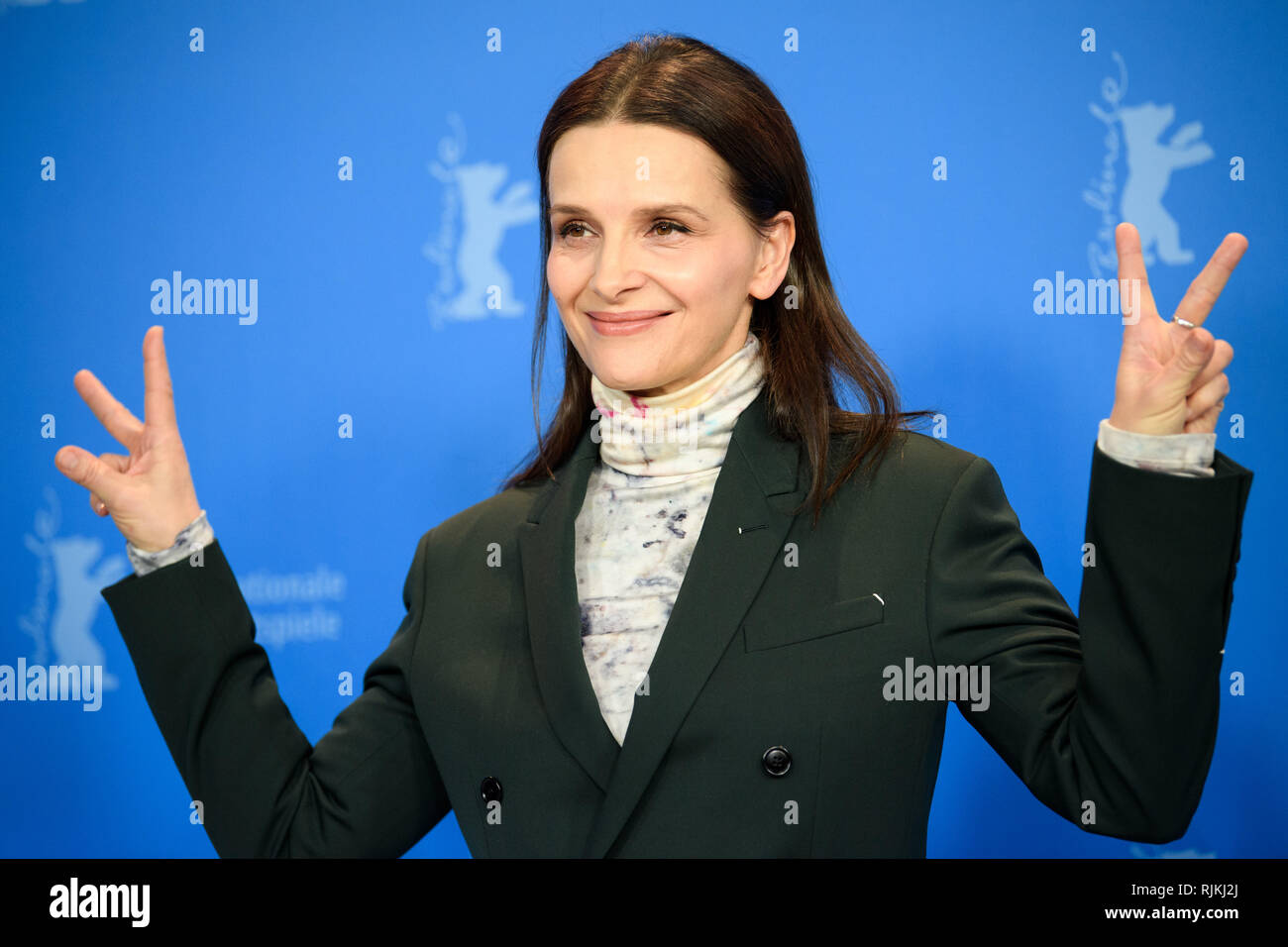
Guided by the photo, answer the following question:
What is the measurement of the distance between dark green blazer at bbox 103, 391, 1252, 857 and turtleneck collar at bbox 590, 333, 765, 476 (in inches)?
1.6

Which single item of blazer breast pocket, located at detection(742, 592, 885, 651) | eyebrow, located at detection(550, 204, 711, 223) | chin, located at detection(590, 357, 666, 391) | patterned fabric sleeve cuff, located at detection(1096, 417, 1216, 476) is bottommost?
blazer breast pocket, located at detection(742, 592, 885, 651)

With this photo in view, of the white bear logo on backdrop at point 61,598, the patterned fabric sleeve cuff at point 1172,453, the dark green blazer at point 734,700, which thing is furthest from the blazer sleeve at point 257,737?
the white bear logo on backdrop at point 61,598

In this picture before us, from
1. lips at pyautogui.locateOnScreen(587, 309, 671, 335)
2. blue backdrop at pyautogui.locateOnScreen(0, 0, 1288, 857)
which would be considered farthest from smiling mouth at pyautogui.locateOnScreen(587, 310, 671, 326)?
blue backdrop at pyautogui.locateOnScreen(0, 0, 1288, 857)

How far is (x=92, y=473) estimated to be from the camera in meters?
1.66

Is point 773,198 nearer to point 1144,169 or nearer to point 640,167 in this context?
point 640,167

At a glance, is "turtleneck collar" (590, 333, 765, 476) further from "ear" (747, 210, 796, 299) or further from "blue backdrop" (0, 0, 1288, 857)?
"blue backdrop" (0, 0, 1288, 857)

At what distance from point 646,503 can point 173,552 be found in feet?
2.11

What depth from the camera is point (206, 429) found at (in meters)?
3.06

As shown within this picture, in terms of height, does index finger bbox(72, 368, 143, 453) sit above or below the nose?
below

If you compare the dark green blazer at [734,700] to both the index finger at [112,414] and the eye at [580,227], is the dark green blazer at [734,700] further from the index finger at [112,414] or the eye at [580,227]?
the eye at [580,227]

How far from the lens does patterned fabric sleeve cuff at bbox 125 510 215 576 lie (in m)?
1.70

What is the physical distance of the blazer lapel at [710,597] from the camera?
1677 mm
